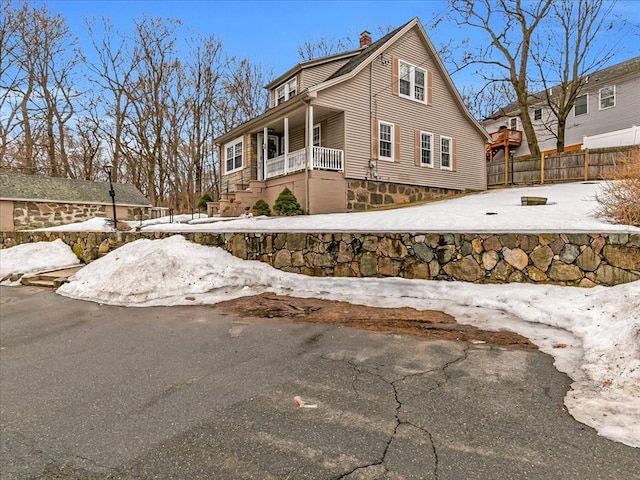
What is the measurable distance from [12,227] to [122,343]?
55.3 feet

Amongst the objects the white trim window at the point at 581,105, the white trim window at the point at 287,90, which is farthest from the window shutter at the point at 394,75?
the white trim window at the point at 581,105

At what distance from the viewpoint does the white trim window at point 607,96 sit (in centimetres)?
2059

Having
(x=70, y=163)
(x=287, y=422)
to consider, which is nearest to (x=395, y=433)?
(x=287, y=422)

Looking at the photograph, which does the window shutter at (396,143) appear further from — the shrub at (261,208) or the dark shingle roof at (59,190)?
the dark shingle roof at (59,190)

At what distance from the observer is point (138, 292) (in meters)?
7.06

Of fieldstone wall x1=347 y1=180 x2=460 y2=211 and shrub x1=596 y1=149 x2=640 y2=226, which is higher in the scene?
fieldstone wall x1=347 y1=180 x2=460 y2=211

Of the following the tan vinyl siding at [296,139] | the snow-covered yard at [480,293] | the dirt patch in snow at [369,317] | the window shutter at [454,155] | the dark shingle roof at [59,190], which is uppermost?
the tan vinyl siding at [296,139]

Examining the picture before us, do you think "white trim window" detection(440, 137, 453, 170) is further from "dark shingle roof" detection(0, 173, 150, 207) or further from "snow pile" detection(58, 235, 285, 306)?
"dark shingle roof" detection(0, 173, 150, 207)

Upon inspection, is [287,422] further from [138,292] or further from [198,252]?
[198,252]

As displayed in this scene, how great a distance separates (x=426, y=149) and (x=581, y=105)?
13.3 m

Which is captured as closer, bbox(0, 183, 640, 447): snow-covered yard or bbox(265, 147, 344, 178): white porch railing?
bbox(0, 183, 640, 447): snow-covered yard

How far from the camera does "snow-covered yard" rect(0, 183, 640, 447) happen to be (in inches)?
113

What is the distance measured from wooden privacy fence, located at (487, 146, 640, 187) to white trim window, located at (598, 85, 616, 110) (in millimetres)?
7801

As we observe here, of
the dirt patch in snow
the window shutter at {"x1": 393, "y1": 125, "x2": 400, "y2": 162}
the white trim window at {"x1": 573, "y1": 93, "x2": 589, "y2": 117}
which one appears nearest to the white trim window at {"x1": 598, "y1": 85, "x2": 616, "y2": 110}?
the white trim window at {"x1": 573, "y1": 93, "x2": 589, "y2": 117}
